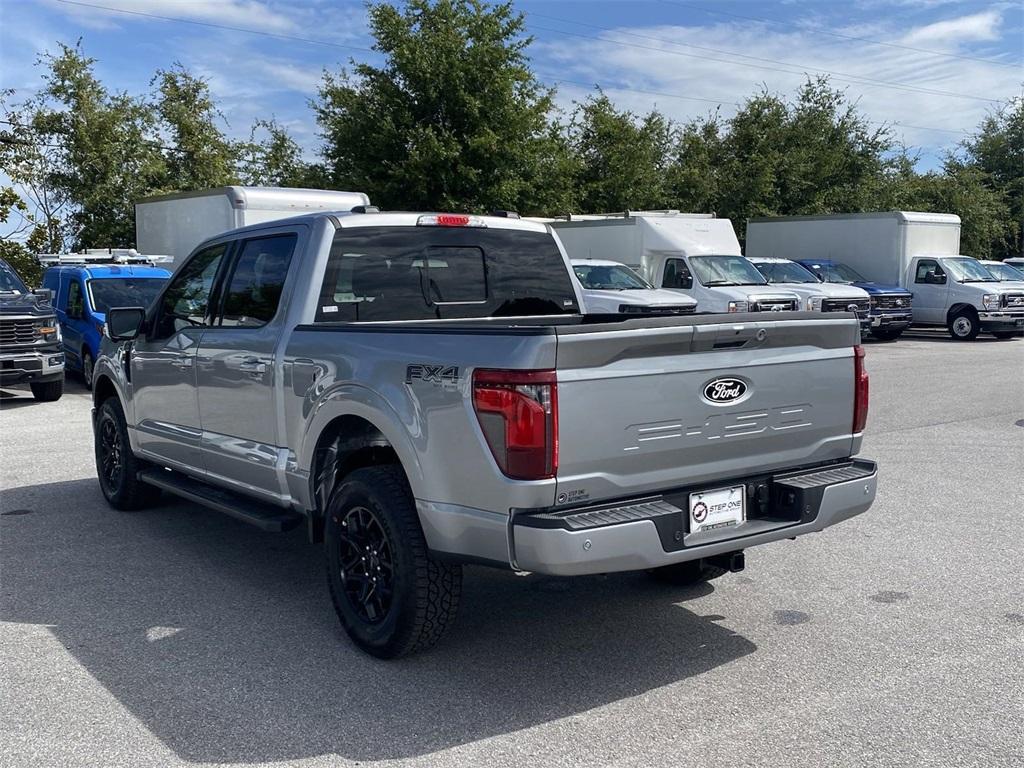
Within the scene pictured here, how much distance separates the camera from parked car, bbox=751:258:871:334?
2073 centimetres

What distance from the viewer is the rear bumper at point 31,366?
13.2m

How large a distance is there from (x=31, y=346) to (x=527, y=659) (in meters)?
10.9

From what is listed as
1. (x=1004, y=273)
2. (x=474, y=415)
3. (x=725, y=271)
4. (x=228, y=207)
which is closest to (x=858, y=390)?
(x=474, y=415)

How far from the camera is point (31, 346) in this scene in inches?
Result: 529

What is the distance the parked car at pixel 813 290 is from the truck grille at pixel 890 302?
3.03ft

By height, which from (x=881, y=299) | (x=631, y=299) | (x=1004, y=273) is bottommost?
(x=881, y=299)

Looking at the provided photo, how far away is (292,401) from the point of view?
17.0ft

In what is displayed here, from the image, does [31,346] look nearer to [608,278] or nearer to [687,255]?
[608,278]

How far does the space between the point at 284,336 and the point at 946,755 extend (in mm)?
3465

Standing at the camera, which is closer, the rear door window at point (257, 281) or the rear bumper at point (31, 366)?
the rear door window at point (257, 281)

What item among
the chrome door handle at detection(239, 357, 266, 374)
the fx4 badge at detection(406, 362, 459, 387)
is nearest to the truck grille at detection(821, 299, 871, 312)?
the chrome door handle at detection(239, 357, 266, 374)

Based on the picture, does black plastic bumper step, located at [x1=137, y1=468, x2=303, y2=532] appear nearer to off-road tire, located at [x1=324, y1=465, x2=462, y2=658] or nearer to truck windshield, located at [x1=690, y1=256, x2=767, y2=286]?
off-road tire, located at [x1=324, y1=465, x2=462, y2=658]

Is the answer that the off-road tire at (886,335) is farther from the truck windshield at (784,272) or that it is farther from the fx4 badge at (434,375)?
the fx4 badge at (434,375)

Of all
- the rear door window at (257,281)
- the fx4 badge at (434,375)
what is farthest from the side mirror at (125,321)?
the fx4 badge at (434,375)
